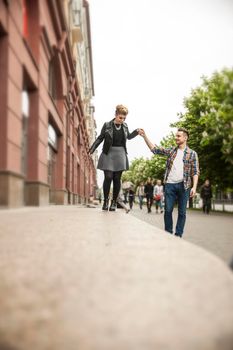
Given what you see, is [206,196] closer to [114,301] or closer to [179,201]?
[179,201]

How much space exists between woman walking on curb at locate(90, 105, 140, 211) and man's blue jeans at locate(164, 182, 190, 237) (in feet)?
6.66

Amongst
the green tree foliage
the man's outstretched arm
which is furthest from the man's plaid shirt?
the green tree foliage

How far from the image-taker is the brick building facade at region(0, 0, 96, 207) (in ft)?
29.9

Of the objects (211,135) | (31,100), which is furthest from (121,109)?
(211,135)

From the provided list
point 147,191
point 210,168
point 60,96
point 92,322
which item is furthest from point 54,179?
point 92,322

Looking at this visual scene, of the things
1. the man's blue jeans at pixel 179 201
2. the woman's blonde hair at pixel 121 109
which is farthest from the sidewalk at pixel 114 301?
the woman's blonde hair at pixel 121 109

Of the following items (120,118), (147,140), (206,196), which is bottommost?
(206,196)

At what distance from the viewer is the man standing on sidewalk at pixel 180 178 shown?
20.3ft

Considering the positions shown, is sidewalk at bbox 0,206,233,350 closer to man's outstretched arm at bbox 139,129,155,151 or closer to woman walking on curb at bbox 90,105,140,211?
man's outstretched arm at bbox 139,129,155,151

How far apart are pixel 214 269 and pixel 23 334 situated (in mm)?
1161

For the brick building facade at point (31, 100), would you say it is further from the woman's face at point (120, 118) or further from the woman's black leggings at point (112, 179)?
the woman's face at point (120, 118)

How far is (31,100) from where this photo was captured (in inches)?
482

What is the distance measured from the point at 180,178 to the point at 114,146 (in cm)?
246

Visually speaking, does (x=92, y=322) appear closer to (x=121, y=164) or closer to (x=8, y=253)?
(x=8, y=253)
